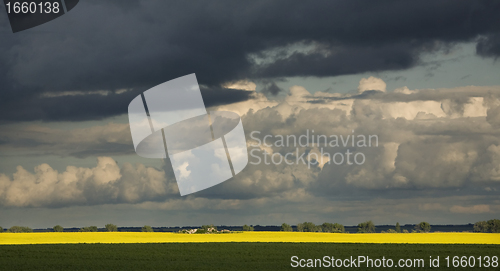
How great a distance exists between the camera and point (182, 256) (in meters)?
43.3

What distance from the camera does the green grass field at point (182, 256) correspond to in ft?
119

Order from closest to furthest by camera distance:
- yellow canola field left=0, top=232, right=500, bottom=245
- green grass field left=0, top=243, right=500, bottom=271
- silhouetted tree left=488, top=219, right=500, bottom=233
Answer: green grass field left=0, top=243, right=500, bottom=271 → yellow canola field left=0, top=232, right=500, bottom=245 → silhouetted tree left=488, top=219, right=500, bottom=233

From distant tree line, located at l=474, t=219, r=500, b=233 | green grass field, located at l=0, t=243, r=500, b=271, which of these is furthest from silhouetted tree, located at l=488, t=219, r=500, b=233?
green grass field, located at l=0, t=243, r=500, b=271

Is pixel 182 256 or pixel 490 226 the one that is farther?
pixel 490 226

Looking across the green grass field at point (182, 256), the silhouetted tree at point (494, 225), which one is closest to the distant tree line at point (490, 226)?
the silhouetted tree at point (494, 225)

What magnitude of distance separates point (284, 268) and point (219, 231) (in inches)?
2297

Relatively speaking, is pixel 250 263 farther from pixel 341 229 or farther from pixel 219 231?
pixel 341 229

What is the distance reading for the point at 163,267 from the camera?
35500mm

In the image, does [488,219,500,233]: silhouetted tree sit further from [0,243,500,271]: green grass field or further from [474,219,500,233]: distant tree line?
[0,243,500,271]: green grass field

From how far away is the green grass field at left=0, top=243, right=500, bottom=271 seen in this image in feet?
119

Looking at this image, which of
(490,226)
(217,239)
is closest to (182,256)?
(217,239)

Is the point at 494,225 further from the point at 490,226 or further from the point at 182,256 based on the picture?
the point at 182,256

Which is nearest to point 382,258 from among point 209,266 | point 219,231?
point 209,266

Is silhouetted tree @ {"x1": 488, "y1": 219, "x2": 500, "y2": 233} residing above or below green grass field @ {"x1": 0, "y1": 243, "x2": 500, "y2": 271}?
above
